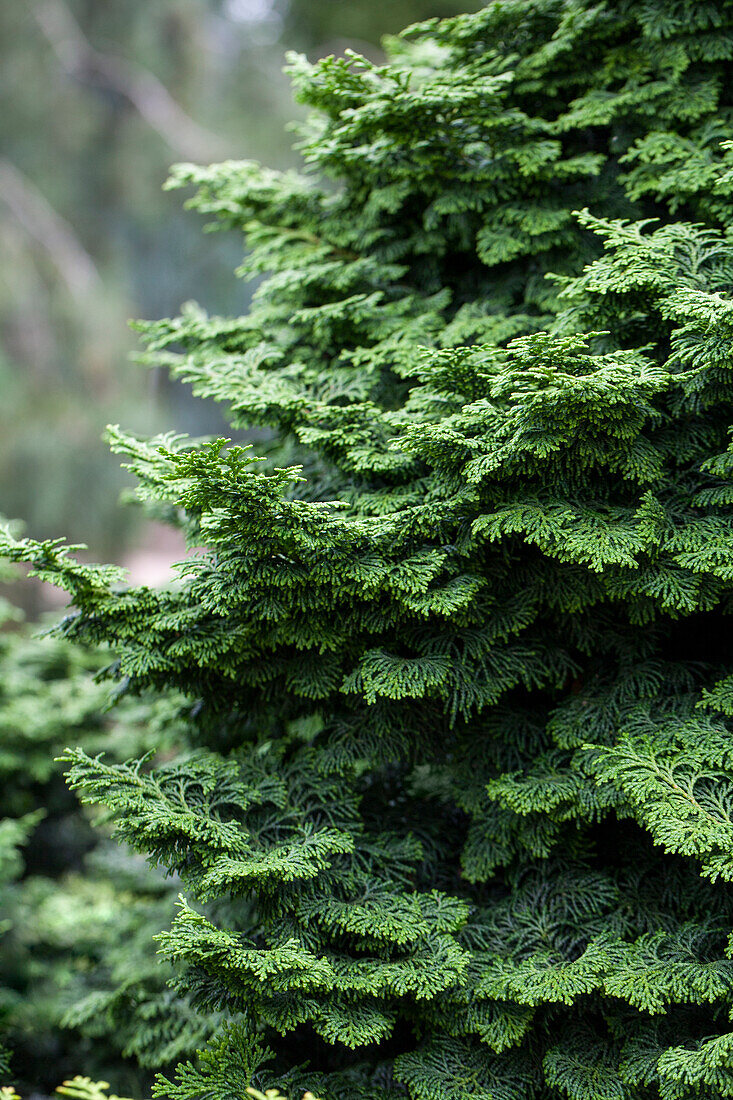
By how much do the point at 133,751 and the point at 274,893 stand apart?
2.05 m

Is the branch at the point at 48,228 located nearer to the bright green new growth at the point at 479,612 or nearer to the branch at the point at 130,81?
the branch at the point at 130,81

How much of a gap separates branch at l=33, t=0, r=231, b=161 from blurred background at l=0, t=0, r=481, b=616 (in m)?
0.01

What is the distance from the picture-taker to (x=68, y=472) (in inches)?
253

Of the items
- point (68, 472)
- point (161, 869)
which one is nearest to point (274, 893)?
point (161, 869)

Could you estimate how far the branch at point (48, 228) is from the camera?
6.49 metres

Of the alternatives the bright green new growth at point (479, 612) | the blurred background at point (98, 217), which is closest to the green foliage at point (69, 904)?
the bright green new growth at point (479, 612)

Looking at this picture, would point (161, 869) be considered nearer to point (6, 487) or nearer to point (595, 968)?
point (595, 968)

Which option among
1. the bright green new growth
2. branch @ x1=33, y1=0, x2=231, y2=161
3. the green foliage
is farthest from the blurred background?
the bright green new growth

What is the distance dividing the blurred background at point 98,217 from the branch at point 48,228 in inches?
0.5

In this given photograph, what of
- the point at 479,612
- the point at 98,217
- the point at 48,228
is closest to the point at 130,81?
the point at 98,217

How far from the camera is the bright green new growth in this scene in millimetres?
2000

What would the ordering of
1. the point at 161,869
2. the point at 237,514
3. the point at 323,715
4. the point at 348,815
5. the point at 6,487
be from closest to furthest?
the point at 237,514 < the point at 348,815 < the point at 323,715 < the point at 161,869 < the point at 6,487

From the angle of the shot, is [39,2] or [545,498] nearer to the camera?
[545,498]

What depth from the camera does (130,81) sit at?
6.77 metres
